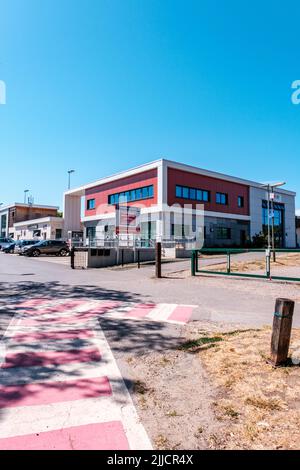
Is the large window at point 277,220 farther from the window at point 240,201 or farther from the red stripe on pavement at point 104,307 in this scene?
the red stripe on pavement at point 104,307

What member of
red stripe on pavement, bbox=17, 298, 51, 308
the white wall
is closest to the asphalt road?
red stripe on pavement, bbox=17, 298, 51, 308

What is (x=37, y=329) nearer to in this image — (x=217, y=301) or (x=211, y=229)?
(x=217, y=301)

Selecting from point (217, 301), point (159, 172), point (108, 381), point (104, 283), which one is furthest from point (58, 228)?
point (108, 381)

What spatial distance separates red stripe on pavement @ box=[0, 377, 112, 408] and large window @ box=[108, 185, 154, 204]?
2996 centimetres

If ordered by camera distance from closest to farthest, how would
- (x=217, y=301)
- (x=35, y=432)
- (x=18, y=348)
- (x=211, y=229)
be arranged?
(x=35, y=432) → (x=18, y=348) → (x=217, y=301) → (x=211, y=229)

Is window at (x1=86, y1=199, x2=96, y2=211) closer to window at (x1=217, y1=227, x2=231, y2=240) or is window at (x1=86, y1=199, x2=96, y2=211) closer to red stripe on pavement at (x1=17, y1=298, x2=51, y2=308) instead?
window at (x1=217, y1=227, x2=231, y2=240)

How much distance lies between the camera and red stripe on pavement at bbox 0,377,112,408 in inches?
136

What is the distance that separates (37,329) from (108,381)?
283 centimetres

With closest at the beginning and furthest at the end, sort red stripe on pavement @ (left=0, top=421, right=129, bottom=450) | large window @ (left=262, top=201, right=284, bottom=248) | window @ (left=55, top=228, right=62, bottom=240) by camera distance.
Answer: red stripe on pavement @ (left=0, top=421, right=129, bottom=450), large window @ (left=262, top=201, right=284, bottom=248), window @ (left=55, top=228, right=62, bottom=240)

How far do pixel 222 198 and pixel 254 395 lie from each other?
3679 centimetres

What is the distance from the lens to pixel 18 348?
510 centimetres

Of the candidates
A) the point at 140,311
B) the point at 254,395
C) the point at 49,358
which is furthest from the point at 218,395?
the point at 140,311
